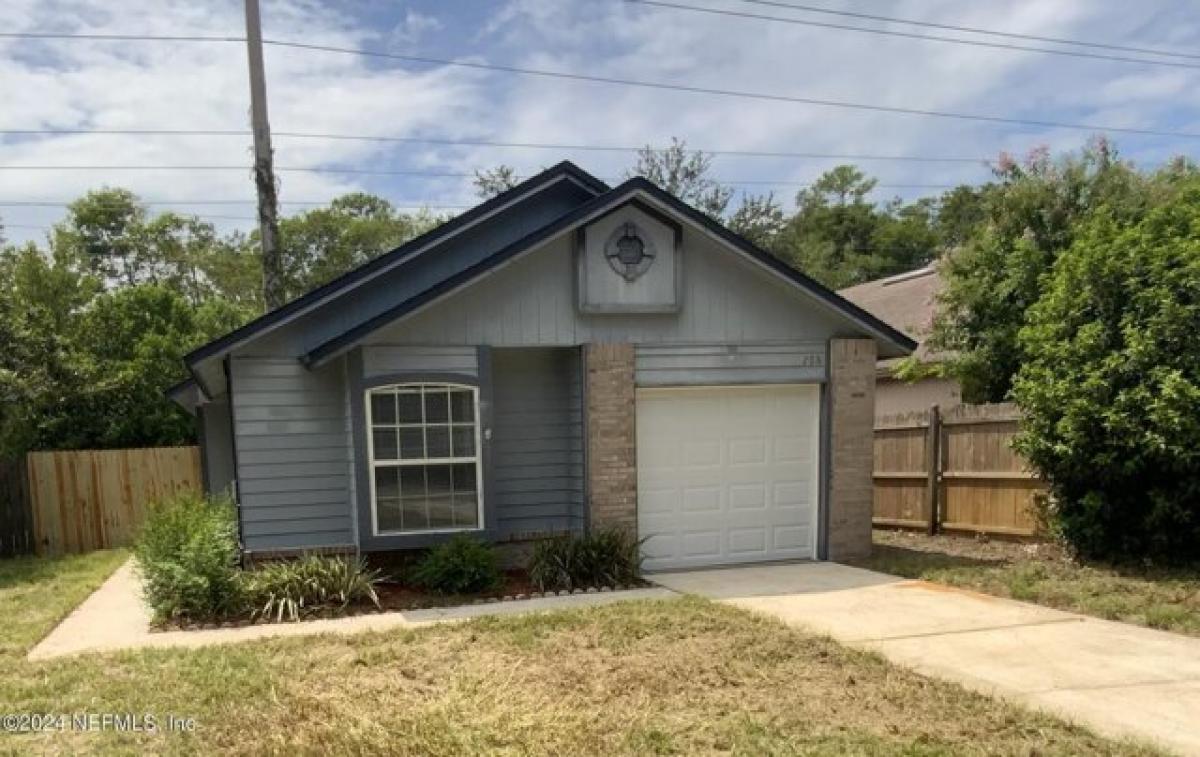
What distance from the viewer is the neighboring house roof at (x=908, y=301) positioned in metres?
16.3

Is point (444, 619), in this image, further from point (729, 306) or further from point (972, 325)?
point (972, 325)

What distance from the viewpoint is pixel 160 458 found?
14117 mm

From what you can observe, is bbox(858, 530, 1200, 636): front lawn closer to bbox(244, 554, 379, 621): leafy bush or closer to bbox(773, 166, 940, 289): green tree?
bbox(244, 554, 379, 621): leafy bush

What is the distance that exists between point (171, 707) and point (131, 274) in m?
53.2

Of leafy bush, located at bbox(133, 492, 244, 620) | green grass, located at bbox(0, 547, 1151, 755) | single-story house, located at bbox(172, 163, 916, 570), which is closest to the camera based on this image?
green grass, located at bbox(0, 547, 1151, 755)

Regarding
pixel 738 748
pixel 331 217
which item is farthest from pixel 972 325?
pixel 331 217

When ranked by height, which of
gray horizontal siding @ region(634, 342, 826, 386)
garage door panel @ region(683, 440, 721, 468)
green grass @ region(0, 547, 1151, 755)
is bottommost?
green grass @ region(0, 547, 1151, 755)

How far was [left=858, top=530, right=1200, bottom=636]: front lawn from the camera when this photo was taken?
7.13m

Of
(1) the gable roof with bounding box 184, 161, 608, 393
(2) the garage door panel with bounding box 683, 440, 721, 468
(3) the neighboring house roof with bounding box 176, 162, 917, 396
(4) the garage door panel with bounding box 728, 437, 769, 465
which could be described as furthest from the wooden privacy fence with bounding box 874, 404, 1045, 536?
(1) the gable roof with bounding box 184, 161, 608, 393

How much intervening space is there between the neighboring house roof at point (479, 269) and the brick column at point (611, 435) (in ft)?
5.05

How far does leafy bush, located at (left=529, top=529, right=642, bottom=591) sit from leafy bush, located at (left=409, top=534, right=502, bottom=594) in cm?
53

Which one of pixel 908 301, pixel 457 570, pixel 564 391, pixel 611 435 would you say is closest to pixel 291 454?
pixel 457 570

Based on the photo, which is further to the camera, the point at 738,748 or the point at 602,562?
the point at 602,562

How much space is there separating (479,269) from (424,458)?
2.11 meters
